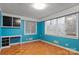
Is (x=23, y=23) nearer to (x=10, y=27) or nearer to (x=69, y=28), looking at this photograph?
(x=10, y=27)

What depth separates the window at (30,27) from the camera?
418 centimetres

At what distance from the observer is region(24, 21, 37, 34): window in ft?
13.7

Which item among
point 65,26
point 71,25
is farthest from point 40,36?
point 71,25

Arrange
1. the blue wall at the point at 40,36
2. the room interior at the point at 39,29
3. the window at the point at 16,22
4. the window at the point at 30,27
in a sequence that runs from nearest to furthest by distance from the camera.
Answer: the room interior at the point at 39,29 → the blue wall at the point at 40,36 → the window at the point at 16,22 → the window at the point at 30,27

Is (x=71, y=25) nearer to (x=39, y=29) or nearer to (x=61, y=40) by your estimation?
(x=61, y=40)

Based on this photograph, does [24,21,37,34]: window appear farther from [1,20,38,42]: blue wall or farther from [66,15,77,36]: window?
[66,15,77,36]: window

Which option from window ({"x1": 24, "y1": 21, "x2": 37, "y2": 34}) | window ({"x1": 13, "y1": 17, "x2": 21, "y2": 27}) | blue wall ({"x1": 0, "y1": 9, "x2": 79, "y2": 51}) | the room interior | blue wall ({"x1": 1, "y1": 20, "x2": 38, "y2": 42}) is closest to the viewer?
the room interior

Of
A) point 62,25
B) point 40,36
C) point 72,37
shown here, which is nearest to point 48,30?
point 40,36

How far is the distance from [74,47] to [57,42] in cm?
87

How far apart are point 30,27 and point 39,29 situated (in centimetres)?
62

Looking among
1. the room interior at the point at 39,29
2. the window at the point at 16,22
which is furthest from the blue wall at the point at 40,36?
the window at the point at 16,22

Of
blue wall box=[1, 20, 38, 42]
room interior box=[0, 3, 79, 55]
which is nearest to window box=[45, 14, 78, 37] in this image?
room interior box=[0, 3, 79, 55]

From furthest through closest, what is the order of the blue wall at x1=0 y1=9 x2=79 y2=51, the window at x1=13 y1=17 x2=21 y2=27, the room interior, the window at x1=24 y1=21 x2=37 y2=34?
the window at x1=24 y1=21 x2=37 y2=34 < the window at x1=13 y1=17 x2=21 y2=27 < the blue wall at x1=0 y1=9 x2=79 y2=51 < the room interior

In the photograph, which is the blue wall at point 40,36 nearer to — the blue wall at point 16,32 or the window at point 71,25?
the blue wall at point 16,32
